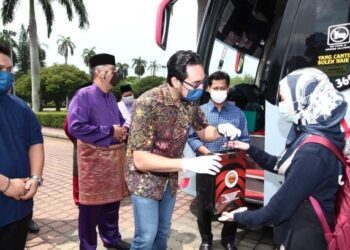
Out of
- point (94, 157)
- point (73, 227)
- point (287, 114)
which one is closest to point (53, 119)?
point (73, 227)

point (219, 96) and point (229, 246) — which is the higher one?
point (219, 96)

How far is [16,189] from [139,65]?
8870cm

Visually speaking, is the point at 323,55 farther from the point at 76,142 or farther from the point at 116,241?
the point at 116,241

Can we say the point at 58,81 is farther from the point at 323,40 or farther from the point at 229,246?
the point at 323,40

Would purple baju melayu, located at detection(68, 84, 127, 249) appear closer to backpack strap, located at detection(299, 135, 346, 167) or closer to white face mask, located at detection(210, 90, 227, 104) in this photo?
white face mask, located at detection(210, 90, 227, 104)

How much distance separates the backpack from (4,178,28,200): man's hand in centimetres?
163

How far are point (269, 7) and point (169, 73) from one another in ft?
11.1

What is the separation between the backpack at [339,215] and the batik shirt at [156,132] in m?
0.83

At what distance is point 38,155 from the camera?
2227mm

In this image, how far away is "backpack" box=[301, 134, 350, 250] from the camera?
1564 mm

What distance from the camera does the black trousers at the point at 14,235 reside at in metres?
2.01

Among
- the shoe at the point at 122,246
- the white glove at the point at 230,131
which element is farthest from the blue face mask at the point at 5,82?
the shoe at the point at 122,246

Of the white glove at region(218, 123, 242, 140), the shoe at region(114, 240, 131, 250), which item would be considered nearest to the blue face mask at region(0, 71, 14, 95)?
the white glove at region(218, 123, 242, 140)

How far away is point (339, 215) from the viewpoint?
1.63m
